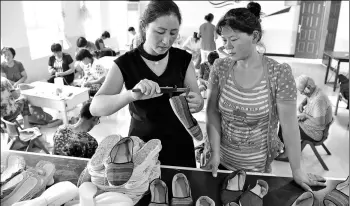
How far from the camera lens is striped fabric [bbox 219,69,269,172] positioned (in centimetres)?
140

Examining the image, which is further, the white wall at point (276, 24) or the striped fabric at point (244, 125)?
the white wall at point (276, 24)

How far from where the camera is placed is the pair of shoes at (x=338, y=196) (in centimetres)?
116

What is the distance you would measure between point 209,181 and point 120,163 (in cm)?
49

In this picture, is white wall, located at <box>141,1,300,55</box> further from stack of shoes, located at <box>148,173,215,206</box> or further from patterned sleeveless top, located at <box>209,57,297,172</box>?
stack of shoes, located at <box>148,173,215,206</box>

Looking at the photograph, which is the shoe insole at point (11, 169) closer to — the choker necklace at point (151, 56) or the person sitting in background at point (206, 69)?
the choker necklace at point (151, 56)

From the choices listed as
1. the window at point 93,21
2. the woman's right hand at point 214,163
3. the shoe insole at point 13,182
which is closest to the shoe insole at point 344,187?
the woman's right hand at point 214,163

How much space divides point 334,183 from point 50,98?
12.4 feet

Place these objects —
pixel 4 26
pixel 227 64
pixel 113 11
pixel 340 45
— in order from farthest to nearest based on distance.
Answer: pixel 113 11 < pixel 340 45 < pixel 4 26 < pixel 227 64

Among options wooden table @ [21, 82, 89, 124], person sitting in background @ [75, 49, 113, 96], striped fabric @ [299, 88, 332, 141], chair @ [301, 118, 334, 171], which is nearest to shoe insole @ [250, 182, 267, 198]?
striped fabric @ [299, 88, 332, 141]

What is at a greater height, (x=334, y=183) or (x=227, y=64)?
(x=227, y=64)

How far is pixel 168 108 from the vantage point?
5.04ft

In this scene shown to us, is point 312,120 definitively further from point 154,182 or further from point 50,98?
point 50,98

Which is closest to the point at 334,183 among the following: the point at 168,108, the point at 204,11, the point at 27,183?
the point at 168,108

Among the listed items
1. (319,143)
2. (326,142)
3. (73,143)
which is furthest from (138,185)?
(326,142)
